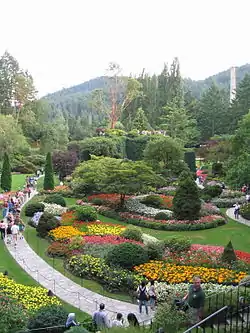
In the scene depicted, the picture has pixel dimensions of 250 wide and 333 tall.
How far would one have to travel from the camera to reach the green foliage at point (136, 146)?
5519 centimetres

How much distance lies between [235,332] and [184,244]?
10600 mm

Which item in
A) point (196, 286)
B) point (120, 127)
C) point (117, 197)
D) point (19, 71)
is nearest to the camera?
point (196, 286)

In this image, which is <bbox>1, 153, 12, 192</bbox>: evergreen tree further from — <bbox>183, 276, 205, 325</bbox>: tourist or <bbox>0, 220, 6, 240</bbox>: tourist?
<bbox>183, 276, 205, 325</bbox>: tourist

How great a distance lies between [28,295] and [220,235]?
13.2m

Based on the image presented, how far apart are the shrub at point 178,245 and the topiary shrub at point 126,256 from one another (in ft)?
7.00

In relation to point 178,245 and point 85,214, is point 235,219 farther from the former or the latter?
point 178,245

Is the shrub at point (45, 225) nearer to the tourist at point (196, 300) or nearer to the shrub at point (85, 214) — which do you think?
the shrub at point (85, 214)

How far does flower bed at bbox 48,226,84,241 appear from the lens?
22325mm

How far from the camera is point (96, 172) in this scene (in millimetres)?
32500

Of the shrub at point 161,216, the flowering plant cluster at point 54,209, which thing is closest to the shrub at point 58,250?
the flowering plant cluster at point 54,209

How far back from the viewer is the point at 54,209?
2919 cm

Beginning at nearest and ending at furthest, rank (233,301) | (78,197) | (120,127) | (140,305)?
(233,301)
(140,305)
(78,197)
(120,127)

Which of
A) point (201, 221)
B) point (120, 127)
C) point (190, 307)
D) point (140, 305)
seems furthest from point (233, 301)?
point (120, 127)

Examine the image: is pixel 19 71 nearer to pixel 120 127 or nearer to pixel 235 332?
pixel 120 127
